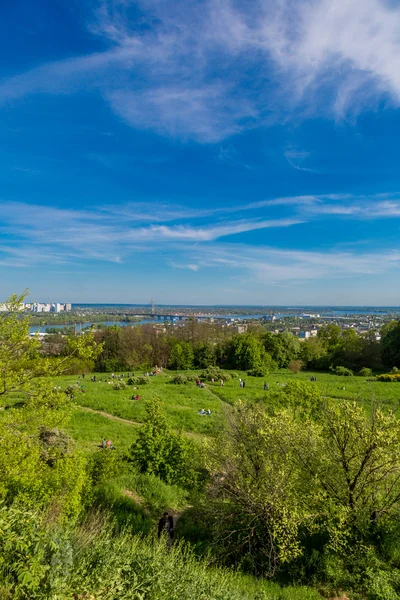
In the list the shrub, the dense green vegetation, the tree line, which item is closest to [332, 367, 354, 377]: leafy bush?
the tree line

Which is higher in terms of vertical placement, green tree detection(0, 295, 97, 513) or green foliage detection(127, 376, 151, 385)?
green tree detection(0, 295, 97, 513)

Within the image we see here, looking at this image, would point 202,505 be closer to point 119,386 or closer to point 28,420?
point 28,420

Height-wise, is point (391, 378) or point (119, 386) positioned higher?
point (391, 378)

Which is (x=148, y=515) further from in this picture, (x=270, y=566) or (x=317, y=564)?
(x=317, y=564)

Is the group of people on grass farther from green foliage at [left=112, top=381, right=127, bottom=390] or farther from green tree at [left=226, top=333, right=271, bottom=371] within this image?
green tree at [left=226, top=333, right=271, bottom=371]

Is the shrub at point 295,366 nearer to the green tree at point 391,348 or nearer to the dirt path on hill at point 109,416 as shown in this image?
A: the green tree at point 391,348

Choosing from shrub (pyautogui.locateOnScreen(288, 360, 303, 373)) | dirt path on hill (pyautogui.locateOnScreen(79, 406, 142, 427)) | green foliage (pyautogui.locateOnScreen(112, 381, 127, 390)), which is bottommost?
shrub (pyautogui.locateOnScreen(288, 360, 303, 373))

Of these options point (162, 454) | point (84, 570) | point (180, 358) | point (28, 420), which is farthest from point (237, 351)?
point (84, 570)

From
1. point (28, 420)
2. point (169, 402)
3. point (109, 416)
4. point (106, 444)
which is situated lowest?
point (109, 416)

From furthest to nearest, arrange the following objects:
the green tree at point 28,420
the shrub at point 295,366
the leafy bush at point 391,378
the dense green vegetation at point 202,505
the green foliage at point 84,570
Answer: the shrub at point 295,366
the leafy bush at point 391,378
the green tree at point 28,420
the dense green vegetation at point 202,505
the green foliage at point 84,570

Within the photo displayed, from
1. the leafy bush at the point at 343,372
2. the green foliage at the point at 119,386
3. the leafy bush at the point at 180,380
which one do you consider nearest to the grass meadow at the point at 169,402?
the green foliage at the point at 119,386
